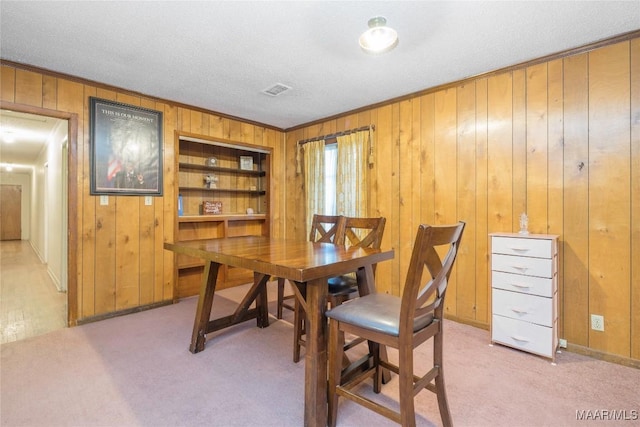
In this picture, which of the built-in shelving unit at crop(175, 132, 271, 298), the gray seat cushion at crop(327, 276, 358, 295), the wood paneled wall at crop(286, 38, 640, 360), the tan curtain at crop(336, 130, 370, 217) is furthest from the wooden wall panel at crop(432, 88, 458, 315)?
the built-in shelving unit at crop(175, 132, 271, 298)

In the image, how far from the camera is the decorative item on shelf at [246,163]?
4521mm

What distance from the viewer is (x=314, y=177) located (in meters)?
4.19

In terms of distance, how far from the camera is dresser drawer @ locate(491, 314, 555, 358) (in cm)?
212

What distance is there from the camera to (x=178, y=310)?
3.23 metres

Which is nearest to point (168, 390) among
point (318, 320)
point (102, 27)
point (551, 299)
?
point (318, 320)

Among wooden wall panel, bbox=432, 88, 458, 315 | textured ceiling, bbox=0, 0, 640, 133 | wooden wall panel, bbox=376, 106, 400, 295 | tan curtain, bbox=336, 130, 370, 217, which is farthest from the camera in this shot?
tan curtain, bbox=336, 130, 370, 217

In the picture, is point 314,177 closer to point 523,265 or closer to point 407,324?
point 523,265

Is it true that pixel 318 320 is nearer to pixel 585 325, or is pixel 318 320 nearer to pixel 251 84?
pixel 585 325

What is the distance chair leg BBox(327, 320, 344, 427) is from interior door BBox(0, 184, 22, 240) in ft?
42.4

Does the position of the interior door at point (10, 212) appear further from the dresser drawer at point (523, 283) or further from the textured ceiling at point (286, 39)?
the dresser drawer at point (523, 283)

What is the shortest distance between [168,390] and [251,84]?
8.63ft

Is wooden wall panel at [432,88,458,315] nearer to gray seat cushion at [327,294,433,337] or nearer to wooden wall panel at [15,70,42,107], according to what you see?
gray seat cushion at [327,294,433,337]

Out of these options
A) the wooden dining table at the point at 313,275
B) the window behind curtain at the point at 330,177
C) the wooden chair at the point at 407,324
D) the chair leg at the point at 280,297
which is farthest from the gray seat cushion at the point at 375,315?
the window behind curtain at the point at 330,177

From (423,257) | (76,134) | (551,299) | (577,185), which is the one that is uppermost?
(76,134)
